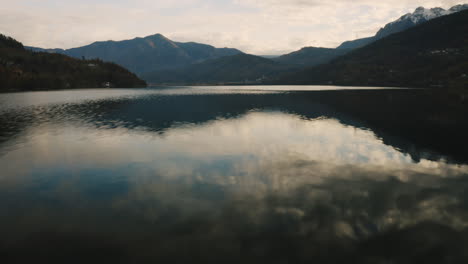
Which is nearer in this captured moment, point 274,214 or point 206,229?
point 206,229

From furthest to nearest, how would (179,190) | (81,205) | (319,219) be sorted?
(179,190) < (81,205) < (319,219)

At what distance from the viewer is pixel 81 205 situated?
17734mm

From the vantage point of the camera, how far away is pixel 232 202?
1822cm

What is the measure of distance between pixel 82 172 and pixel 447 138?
1979 inches

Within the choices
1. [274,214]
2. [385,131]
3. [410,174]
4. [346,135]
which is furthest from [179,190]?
[385,131]

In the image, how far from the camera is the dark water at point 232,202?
12930 mm

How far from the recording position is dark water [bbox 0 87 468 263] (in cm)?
1293

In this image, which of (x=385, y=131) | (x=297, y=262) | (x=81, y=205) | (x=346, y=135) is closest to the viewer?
(x=297, y=262)

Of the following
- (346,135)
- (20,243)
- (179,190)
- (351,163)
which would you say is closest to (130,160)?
(179,190)

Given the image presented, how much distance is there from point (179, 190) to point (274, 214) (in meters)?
7.96

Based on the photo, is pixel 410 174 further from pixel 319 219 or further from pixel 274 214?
pixel 274 214

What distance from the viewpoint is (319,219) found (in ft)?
52.3

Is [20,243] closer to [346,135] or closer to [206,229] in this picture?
[206,229]

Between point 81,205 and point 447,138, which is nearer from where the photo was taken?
point 81,205
